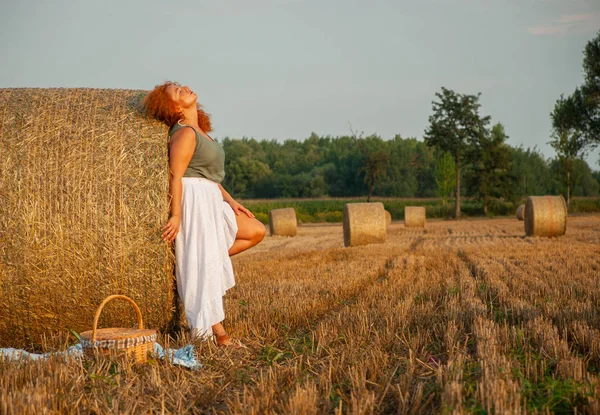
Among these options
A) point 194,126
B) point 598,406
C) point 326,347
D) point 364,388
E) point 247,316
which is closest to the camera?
point 598,406

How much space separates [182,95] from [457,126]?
3885cm

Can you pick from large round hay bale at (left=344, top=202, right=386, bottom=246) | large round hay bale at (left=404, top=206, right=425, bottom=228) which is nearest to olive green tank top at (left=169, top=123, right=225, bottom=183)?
large round hay bale at (left=344, top=202, right=386, bottom=246)

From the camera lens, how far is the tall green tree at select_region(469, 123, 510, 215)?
143 ft

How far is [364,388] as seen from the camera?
2.99 m

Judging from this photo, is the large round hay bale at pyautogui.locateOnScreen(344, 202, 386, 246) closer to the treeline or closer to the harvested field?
the harvested field

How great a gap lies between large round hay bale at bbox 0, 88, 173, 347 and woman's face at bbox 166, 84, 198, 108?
0.28 meters

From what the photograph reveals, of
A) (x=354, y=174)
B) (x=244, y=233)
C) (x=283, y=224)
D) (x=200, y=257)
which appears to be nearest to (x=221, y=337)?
(x=200, y=257)

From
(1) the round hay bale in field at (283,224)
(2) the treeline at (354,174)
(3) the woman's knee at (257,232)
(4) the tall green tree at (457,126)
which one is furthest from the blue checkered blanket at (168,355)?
(2) the treeline at (354,174)

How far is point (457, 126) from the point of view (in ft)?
136

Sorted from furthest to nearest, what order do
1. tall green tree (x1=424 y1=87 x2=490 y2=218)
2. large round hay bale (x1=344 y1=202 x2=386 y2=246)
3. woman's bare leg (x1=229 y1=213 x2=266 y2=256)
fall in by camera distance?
tall green tree (x1=424 y1=87 x2=490 y2=218) < large round hay bale (x1=344 y1=202 x2=386 y2=246) < woman's bare leg (x1=229 y1=213 x2=266 y2=256)

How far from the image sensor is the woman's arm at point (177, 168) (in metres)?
4.50

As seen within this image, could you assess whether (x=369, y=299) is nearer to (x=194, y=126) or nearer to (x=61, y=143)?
(x=194, y=126)

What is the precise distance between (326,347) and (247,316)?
57.3 inches

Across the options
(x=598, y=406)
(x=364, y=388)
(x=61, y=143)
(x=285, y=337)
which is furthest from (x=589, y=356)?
(x=61, y=143)
